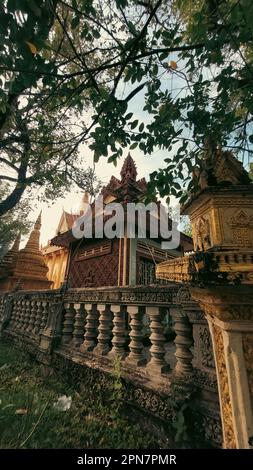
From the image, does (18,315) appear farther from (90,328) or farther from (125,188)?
(125,188)

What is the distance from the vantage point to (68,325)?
16.5 feet

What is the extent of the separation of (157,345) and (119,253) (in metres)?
7.98

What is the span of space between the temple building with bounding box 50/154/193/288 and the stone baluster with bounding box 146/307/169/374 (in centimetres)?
644

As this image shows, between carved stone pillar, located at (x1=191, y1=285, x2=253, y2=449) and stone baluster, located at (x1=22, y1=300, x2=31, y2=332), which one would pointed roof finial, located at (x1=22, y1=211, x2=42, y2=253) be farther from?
carved stone pillar, located at (x1=191, y1=285, x2=253, y2=449)

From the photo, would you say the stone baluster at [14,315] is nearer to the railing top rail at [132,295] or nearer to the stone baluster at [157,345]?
the railing top rail at [132,295]

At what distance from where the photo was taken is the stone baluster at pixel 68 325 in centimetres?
496

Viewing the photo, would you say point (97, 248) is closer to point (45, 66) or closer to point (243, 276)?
point (45, 66)

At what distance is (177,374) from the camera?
259 centimetres

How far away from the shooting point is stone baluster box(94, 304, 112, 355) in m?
3.96

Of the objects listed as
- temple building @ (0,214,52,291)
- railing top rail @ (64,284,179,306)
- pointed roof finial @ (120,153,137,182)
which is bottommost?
railing top rail @ (64,284,179,306)

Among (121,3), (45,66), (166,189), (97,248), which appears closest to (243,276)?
(166,189)

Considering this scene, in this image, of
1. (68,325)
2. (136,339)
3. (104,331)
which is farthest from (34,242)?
(136,339)

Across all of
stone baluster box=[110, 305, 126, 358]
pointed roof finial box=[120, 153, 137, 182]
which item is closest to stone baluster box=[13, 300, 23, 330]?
stone baluster box=[110, 305, 126, 358]
